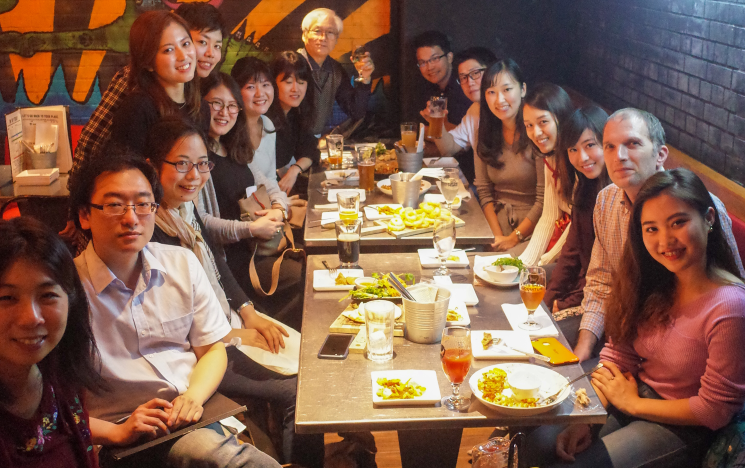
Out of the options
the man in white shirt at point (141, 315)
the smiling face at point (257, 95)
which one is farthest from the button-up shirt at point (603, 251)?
the smiling face at point (257, 95)

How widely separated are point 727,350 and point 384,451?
149 cm

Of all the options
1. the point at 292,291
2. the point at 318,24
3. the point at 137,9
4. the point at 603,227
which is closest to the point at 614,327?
the point at 603,227

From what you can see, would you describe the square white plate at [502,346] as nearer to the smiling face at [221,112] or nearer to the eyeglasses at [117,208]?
the eyeglasses at [117,208]

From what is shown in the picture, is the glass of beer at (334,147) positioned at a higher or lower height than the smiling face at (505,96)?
lower

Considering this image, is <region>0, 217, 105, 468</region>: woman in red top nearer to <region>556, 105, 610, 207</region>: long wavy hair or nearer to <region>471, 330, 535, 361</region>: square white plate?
<region>471, 330, 535, 361</region>: square white plate

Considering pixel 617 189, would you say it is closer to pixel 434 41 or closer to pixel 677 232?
pixel 677 232

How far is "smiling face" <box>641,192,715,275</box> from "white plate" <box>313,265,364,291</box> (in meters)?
1.03

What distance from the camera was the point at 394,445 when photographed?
288 cm

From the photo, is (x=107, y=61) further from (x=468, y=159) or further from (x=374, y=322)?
(x=374, y=322)

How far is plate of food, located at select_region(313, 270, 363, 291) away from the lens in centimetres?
244

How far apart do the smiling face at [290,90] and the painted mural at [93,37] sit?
1616 millimetres

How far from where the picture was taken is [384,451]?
2.84 m

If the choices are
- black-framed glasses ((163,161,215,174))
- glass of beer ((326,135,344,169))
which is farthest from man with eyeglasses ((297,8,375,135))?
black-framed glasses ((163,161,215,174))

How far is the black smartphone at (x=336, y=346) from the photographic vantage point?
1970 millimetres
